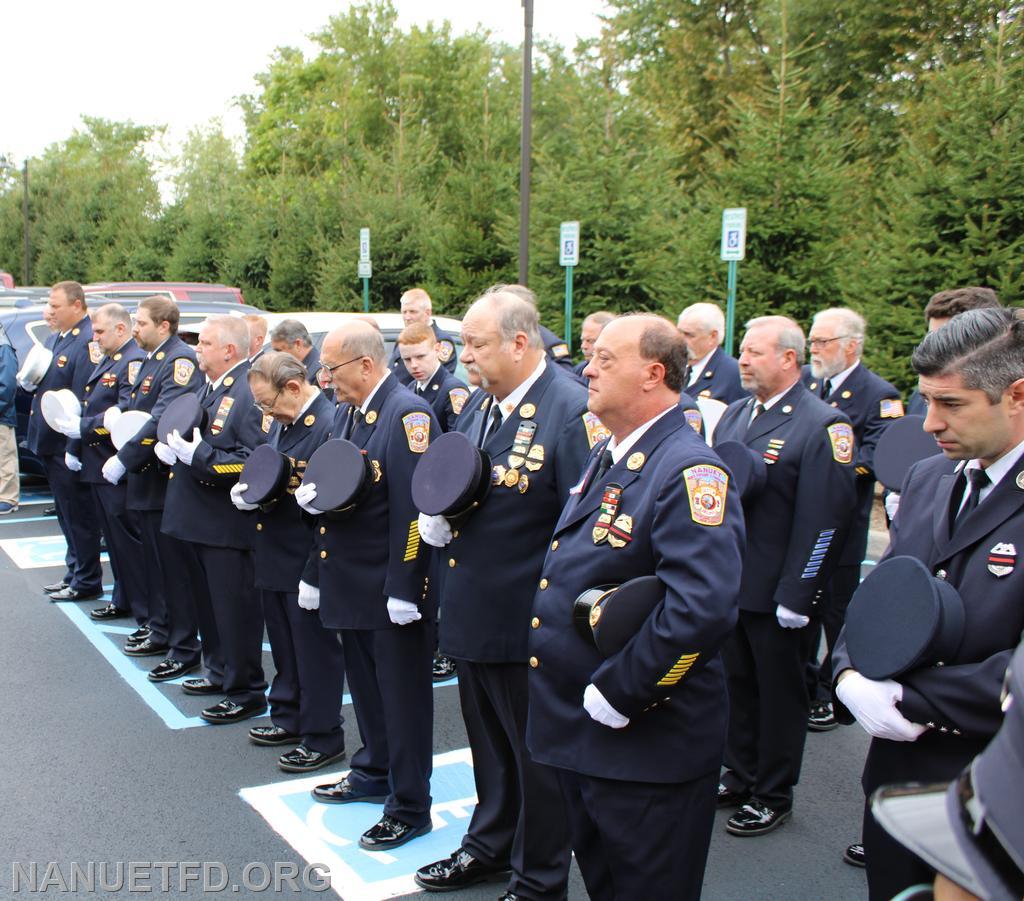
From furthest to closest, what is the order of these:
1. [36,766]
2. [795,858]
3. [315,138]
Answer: [315,138] < [36,766] < [795,858]

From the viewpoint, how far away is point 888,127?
22125mm

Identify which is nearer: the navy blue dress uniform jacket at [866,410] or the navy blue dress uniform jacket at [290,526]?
the navy blue dress uniform jacket at [290,526]

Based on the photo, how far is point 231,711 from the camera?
5691mm

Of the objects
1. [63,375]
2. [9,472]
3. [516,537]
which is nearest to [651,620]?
[516,537]

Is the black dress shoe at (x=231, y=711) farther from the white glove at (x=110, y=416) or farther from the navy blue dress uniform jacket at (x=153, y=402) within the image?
the white glove at (x=110, y=416)

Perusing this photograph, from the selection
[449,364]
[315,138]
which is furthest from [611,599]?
[315,138]

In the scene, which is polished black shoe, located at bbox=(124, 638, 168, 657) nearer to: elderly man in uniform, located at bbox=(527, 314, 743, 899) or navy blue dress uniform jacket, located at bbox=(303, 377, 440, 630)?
navy blue dress uniform jacket, located at bbox=(303, 377, 440, 630)

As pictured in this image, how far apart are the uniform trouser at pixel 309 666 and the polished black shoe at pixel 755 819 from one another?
1.90 meters

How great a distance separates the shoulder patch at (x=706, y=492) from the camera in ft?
8.96

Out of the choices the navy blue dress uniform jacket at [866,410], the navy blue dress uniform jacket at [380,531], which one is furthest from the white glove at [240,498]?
the navy blue dress uniform jacket at [866,410]

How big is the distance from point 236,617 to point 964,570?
4.18m

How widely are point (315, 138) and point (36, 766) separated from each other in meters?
38.3

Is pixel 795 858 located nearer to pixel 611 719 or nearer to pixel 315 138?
pixel 611 719

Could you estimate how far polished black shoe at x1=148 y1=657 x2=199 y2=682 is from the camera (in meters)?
6.31
